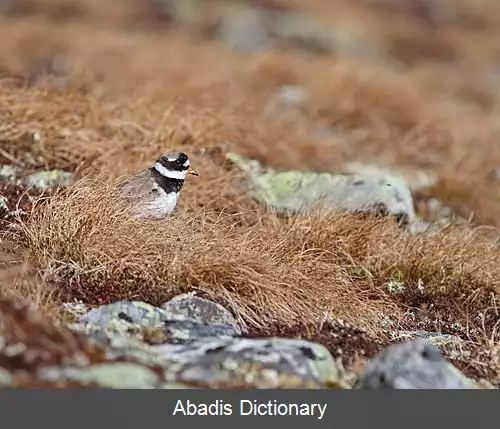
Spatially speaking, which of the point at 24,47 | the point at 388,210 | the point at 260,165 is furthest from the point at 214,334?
the point at 24,47

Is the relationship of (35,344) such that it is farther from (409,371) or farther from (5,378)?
(409,371)

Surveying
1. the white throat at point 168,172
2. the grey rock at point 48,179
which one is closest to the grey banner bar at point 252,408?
the white throat at point 168,172

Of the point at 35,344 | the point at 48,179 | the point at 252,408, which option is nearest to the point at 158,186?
the point at 48,179

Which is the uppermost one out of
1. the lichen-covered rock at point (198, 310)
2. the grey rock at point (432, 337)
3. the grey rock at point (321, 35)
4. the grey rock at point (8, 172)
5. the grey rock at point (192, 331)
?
the grey rock at point (192, 331)

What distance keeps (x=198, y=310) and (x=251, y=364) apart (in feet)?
2.80

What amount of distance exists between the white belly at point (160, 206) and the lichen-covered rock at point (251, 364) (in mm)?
1595

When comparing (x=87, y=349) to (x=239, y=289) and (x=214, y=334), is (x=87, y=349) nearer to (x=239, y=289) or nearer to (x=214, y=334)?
(x=214, y=334)

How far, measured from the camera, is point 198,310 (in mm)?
5355

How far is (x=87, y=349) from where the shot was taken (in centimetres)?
443

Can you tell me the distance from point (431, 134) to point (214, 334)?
6189 mm

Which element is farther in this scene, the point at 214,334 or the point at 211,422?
the point at 214,334

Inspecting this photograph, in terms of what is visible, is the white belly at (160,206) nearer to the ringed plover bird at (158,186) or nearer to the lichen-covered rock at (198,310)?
the ringed plover bird at (158,186)

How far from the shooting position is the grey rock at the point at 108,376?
420cm

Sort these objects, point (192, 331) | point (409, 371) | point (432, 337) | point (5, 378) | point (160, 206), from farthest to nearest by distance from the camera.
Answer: point (160, 206)
point (432, 337)
point (192, 331)
point (409, 371)
point (5, 378)
